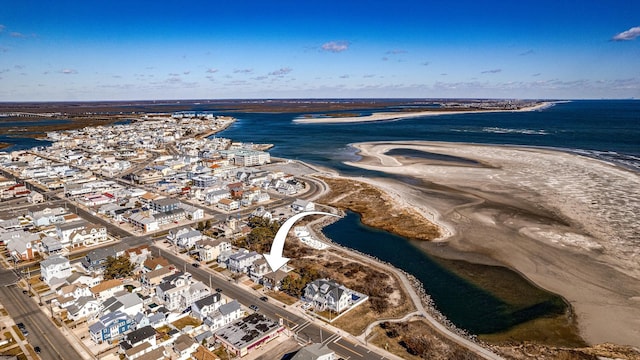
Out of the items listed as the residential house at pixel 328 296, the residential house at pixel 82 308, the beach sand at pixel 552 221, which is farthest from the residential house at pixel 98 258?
the beach sand at pixel 552 221

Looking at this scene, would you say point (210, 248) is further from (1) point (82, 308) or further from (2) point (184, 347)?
(2) point (184, 347)

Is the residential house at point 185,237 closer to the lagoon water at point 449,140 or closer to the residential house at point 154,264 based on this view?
the residential house at point 154,264

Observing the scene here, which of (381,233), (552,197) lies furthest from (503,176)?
(381,233)

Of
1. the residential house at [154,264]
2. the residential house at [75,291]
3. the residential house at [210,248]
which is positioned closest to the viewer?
the residential house at [75,291]

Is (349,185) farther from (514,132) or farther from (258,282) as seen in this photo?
(514,132)

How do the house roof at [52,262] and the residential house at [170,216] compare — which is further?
the residential house at [170,216]
